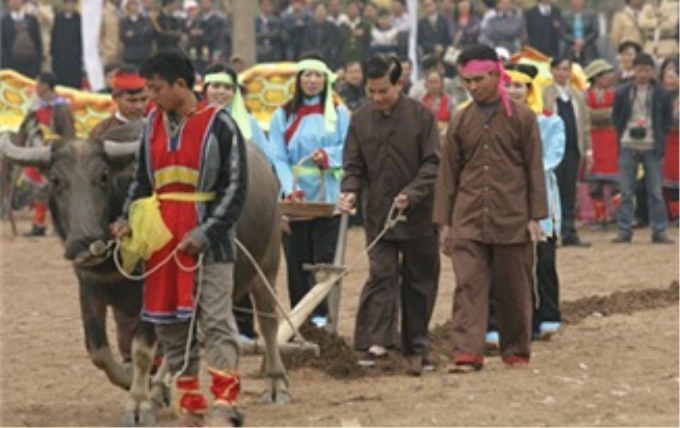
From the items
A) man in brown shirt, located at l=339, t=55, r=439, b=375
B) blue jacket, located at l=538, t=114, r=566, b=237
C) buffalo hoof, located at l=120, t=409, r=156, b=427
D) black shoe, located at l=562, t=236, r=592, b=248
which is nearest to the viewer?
buffalo hoof, located at l=120, t=409, r=156, b=427

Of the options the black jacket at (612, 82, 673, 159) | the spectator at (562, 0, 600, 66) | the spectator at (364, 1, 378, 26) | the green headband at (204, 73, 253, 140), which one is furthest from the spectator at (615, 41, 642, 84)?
the green headband at (204, 73, 253, 140)

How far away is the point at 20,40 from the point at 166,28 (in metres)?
2.17

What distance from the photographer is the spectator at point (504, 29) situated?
28250 millimetres

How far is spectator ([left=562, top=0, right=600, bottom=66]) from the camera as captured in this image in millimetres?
28959

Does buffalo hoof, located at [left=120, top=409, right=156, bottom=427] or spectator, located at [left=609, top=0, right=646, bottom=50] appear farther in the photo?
spectator, located at [left=609, top=0, right=646, bottom=50]

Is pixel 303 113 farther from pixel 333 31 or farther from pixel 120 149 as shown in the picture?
pixel 333 31

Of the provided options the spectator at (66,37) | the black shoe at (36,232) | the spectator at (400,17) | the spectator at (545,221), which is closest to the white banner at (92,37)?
the spectator at (66,37)

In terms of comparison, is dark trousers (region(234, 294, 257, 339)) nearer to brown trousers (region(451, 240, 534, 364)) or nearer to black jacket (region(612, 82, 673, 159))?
brown trousers (region(451, 240, 534, 364))

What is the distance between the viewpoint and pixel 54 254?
21.8 m

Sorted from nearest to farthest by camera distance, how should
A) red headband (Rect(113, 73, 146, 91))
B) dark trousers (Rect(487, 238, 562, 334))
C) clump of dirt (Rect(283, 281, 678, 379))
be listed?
red headband (Rect(113, 73, 146, 91)) < clump of dirt (Rect(283, 281, 678, 379)) < dark trousers (Rect(487, 238, 562, 334))

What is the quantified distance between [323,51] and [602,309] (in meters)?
13.0

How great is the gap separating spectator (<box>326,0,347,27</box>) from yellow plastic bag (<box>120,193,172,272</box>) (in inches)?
723

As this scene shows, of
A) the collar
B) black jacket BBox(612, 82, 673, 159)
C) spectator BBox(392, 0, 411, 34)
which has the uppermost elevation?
spectator BBox(392, 0, 411, 34)

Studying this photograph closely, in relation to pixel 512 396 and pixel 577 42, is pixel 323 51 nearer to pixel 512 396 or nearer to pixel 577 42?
pixel 577 42
